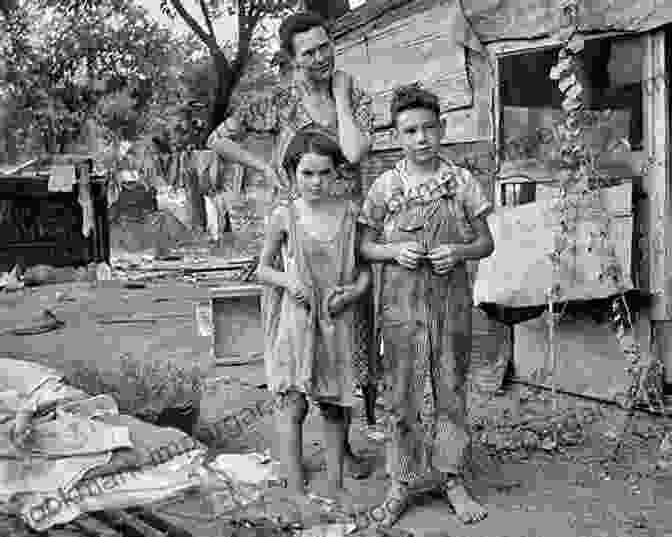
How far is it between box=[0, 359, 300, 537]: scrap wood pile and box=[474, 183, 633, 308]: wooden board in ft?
7.01

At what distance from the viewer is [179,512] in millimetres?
3438

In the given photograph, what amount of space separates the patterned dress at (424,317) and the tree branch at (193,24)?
1393 cm

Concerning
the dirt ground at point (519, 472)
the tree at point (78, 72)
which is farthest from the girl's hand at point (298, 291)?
the tree at point (78, 72)

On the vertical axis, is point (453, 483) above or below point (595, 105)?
below

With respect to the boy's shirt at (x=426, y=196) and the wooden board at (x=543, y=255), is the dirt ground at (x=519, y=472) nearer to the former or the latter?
the wooden board at (x=543, y=255)

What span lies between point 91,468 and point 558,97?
420cm

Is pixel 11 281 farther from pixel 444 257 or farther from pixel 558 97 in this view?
pixel 444 257

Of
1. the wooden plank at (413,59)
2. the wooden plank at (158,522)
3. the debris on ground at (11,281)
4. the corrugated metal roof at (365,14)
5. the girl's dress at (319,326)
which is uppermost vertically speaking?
the corrugated metal roof at (365,14)

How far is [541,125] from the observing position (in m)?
5.65

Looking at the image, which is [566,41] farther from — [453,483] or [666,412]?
[453,483]

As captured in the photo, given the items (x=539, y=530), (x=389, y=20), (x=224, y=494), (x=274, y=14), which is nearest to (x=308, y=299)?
(x=224, y=494)

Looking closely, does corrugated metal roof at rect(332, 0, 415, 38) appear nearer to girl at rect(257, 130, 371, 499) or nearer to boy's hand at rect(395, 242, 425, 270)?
girl at rect(257, 130, 371, 499)

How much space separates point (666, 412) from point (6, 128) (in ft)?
88.6

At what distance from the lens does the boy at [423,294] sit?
11.3 feet
